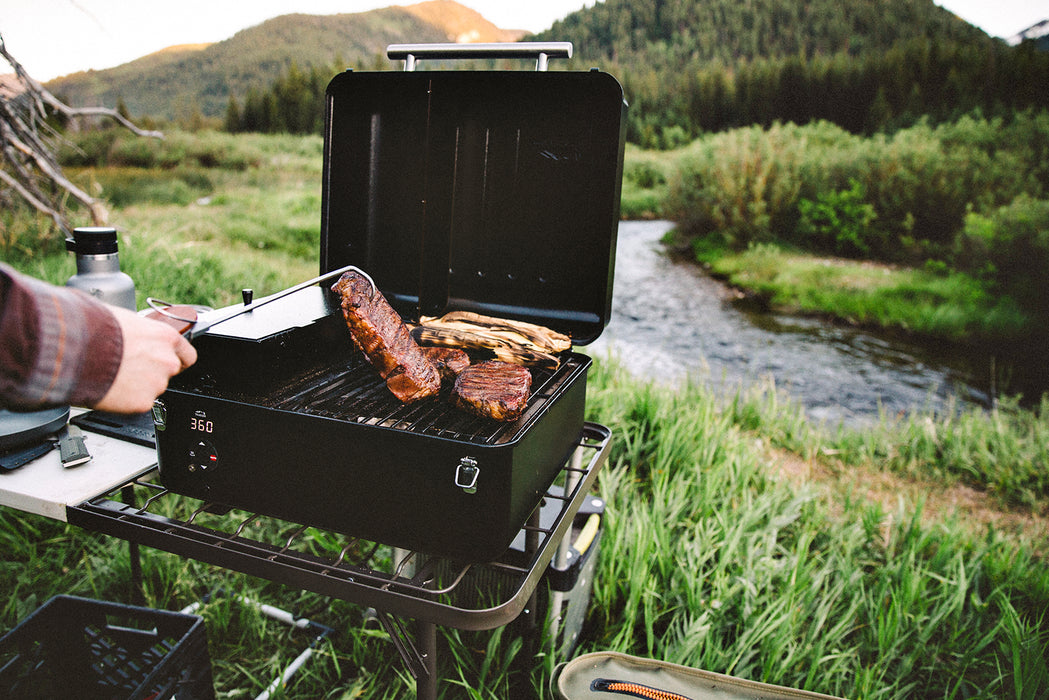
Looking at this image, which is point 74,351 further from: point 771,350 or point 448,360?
point 771,350

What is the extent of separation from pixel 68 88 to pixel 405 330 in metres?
6.20

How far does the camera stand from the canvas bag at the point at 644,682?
154cm

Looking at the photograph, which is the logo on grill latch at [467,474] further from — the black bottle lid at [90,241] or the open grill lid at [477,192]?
the black bottle lid at [90,241]

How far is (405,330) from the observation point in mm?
1353

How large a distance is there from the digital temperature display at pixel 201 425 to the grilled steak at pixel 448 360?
0.46 m

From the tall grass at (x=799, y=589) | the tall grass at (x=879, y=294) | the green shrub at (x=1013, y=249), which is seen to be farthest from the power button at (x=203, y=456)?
the green shrub at (x=1013, y=249)

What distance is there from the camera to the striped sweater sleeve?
810mm

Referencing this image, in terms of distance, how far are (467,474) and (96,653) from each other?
1.44 m

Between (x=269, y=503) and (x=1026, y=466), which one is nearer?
(x=269, y=503)

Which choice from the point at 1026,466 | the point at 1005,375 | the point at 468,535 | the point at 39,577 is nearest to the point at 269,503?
the point at 468,535

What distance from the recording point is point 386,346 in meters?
1.22

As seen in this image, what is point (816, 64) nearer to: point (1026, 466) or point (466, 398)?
point (1026, 466)

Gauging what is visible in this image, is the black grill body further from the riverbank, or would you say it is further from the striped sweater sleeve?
the riverbank

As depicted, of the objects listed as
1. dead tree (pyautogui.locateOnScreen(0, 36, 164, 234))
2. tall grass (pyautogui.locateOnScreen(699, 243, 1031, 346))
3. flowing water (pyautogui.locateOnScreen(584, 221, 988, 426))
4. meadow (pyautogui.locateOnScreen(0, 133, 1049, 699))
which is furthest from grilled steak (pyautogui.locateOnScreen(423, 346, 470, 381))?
tall grass (pyautogui.locateOnScreen(699, 243, 1031, 346))
